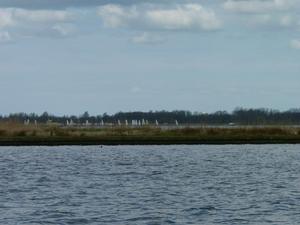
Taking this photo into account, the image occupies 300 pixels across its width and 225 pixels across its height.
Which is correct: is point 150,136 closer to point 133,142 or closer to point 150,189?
point 133,142

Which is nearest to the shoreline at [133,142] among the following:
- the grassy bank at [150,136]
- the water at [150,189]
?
the grassy bank at [150,136]

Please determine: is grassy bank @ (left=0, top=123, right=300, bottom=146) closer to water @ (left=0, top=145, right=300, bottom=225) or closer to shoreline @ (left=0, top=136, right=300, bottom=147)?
shoreline @ (left=0, top=136, right=300, bottom=147)

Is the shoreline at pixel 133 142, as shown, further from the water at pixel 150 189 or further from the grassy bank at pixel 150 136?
the water at pixel 150 189

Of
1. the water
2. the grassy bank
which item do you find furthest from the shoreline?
the water

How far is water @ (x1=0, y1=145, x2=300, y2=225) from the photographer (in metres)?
32.9

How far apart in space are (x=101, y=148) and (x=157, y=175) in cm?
3853

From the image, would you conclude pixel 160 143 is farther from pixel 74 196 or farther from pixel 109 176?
pixel 74 196

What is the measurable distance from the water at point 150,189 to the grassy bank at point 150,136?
2084cm

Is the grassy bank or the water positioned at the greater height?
the grassy bank

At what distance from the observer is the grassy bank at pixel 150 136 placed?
96812 millimetres

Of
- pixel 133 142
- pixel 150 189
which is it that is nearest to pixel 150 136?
pixel 133 142

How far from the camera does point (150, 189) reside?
4394cm

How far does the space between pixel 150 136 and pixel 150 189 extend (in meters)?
57.6

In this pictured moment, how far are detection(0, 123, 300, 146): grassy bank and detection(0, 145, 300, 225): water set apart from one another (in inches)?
820
